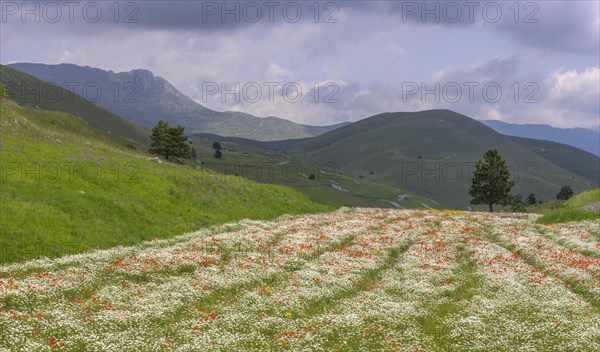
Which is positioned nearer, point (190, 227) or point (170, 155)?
point (190, 227)

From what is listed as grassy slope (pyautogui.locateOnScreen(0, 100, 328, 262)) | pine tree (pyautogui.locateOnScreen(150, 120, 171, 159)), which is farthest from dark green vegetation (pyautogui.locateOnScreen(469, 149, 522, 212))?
pine tree (pyautogui.locateOnScreen(150, 120, 171, 159))

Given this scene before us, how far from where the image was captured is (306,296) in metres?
21.5

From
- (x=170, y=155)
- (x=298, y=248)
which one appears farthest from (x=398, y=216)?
(x=170, y=155)

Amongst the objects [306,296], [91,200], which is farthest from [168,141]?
[306,296]

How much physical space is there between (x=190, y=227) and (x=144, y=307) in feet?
75.0

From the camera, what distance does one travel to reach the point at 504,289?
77.5ft

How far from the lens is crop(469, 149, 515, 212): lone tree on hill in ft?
304

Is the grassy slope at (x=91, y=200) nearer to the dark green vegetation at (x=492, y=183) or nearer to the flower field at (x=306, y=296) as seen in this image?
the flower field at (x=306, y=296)

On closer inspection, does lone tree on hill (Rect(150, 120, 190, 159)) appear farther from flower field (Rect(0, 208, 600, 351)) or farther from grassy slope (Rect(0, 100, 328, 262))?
flower field (Rect(0, 208, 600, 351))

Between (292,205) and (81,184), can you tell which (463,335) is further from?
(292,205)

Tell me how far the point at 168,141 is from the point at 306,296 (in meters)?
86.6

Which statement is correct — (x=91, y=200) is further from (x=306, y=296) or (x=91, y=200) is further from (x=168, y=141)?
(x=168, y=141)

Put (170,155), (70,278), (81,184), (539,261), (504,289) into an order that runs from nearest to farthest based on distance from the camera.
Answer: (70,278) → (504,289) → (539,261) → (81,184) → (170,155)

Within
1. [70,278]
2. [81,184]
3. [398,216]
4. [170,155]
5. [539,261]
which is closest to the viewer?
[70,278]
